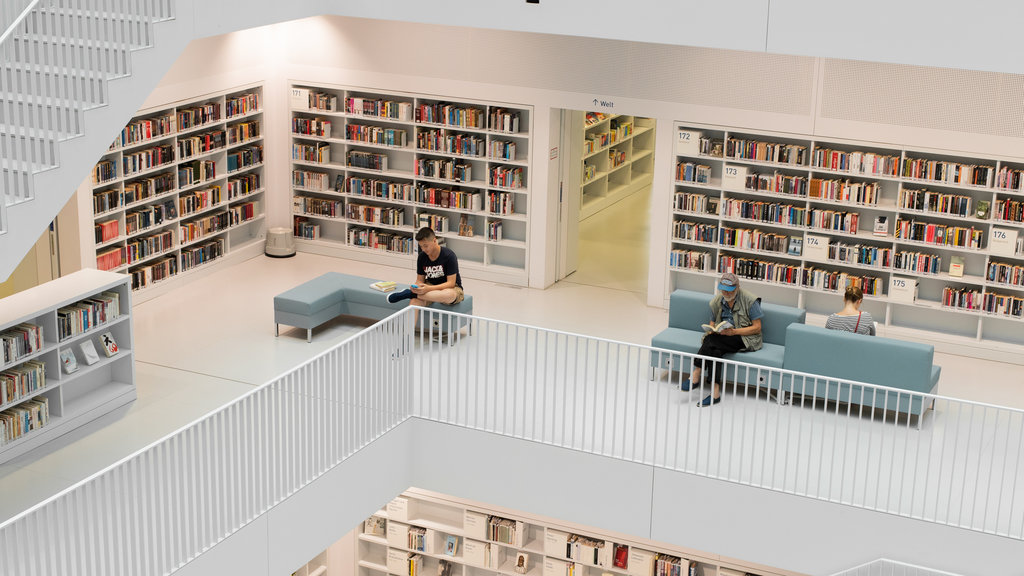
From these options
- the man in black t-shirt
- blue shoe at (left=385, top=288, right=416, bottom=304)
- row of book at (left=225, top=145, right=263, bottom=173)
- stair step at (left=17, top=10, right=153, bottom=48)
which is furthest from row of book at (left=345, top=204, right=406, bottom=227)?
stair step at (left=17, top=10, right=153, bottom=48)

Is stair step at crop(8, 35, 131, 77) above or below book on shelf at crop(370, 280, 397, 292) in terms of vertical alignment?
above

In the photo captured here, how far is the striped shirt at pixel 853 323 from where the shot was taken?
10242mm

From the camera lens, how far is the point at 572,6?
1034 cm

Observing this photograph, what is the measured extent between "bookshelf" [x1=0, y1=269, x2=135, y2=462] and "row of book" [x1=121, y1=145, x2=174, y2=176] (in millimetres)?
2374

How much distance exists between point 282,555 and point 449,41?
6683mm

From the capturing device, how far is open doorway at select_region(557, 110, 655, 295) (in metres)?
14.0

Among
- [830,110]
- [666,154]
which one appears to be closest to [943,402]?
[830,110]

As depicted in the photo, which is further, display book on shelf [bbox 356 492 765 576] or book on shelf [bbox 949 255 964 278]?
display book on shelf [bbox 356 492 765 576]

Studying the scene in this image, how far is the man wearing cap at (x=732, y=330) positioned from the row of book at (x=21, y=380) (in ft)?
17.7

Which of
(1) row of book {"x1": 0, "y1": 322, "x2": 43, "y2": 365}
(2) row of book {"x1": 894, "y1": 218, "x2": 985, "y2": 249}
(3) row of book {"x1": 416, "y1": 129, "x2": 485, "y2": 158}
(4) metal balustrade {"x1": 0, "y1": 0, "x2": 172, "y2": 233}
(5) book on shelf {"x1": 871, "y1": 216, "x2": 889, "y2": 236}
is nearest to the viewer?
(4) metal balustrade {"x1": 0, "y1": 0, "x2": 172, "y2": 233}

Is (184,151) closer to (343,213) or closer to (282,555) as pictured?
(343,213)

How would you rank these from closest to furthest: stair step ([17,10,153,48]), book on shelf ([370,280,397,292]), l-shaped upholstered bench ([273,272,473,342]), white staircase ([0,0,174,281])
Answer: white staircase ([0,0,174,281]) < stair step ([17,10,153,48]) < l-shaped upholstered bench ([273,272,473,342]) < book on shelf ([370,280,397,292])

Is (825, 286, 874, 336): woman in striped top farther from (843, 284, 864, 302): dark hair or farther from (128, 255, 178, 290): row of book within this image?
(128, 255, 178, 290): row of book

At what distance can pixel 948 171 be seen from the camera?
38.9 feet
